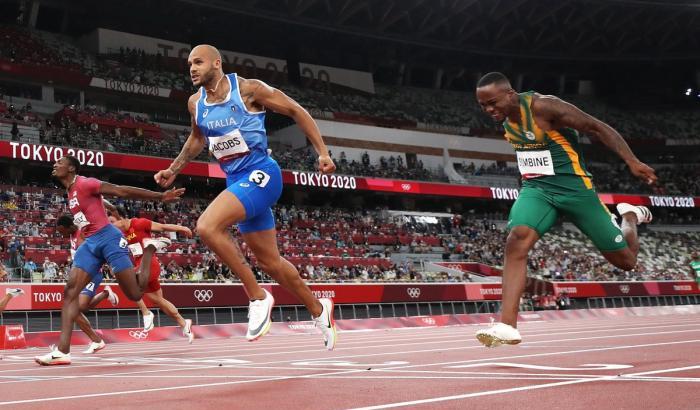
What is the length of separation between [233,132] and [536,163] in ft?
8.15

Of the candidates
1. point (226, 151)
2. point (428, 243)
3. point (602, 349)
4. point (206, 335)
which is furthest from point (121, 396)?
point (428, 243)

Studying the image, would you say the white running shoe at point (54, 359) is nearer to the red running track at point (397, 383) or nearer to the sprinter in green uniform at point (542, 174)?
the red running track at point (397, 383)

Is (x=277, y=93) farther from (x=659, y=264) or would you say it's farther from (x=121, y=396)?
(x=659, y=264)

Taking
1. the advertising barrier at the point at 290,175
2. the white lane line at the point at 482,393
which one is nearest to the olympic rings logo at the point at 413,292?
the advertising barrier at the point at 290,175

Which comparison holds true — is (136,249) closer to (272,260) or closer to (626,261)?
(272,260)

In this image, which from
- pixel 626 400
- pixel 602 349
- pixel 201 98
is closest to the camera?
pixel 626 400

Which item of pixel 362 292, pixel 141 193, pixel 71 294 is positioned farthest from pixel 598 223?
pixel 362 292

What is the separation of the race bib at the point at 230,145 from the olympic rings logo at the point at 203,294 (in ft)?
62.0

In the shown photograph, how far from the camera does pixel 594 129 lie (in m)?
5.82

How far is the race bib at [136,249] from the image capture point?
460 inches

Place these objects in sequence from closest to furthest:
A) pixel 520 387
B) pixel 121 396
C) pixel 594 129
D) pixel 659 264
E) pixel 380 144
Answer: pixel 520 387
pixel 121 396
pixel 594 129
pixel 659 264
pixel 380 144

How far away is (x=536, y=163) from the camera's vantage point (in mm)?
6164

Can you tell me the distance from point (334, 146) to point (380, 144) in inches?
153

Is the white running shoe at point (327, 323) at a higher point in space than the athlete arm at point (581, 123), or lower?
lower
